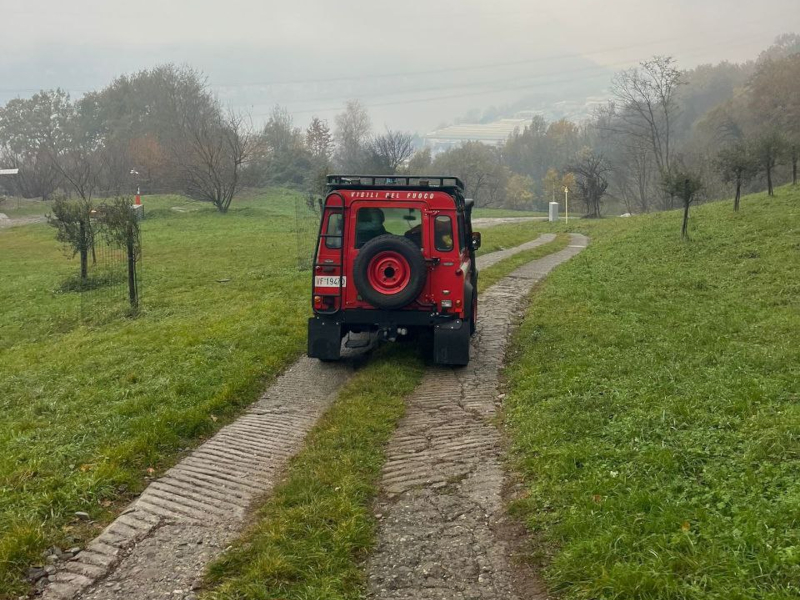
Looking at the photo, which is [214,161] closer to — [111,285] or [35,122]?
[111,285]

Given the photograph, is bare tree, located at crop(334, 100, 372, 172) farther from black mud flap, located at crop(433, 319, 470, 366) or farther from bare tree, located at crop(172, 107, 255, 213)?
black mud flap, located at crop(433, 319, 470, 366)

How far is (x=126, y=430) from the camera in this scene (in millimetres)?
6434

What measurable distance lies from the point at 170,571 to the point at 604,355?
19.2 feet

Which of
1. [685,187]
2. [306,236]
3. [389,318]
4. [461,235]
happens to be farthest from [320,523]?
[306,236]

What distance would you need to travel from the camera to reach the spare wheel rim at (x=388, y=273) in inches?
328

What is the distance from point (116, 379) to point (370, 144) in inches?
1773

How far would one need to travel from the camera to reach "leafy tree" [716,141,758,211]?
22.9 m

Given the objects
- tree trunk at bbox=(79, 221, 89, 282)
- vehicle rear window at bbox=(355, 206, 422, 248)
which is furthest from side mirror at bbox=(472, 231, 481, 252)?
tree trunk at bbox=(79, 221, 89, 282)

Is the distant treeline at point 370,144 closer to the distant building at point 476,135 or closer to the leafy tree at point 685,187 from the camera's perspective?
the distant building at point 476,135

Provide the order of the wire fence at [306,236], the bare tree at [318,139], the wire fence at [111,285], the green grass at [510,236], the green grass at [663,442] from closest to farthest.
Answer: the green grass at [663,442], the wire fence at [111,285], the wire fence at [306,236], the green grass at [510,236], the bare tree at [318,139]

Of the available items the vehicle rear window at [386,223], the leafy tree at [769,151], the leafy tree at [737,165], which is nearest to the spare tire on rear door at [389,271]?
the vehicle rear window at [386,223]

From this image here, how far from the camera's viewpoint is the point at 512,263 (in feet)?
64.3

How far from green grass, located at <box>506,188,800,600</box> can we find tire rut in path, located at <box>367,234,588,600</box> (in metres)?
0.29

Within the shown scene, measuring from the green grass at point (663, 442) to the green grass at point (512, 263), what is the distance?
423 centimetres
